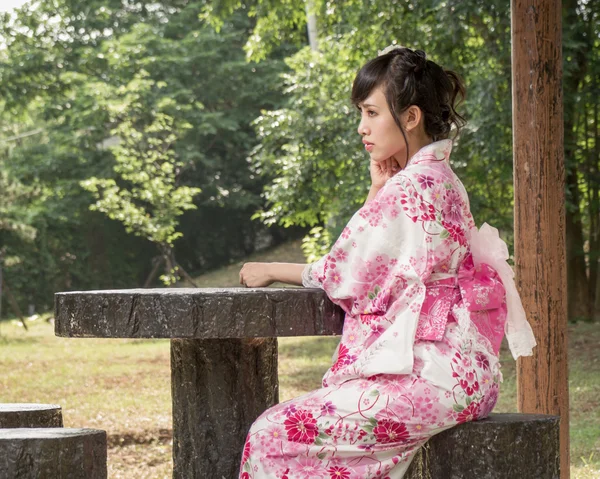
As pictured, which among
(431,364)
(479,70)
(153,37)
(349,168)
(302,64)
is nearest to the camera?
(431,364)

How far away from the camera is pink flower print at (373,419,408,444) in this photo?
267 centimetres

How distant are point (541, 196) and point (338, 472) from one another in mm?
1894

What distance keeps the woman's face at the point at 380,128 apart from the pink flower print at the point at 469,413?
787 mm

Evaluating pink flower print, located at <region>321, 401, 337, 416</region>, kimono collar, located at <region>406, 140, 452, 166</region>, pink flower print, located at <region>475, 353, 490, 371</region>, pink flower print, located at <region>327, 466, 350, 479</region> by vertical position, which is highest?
kimono collar, located at <region>406, 140, 452, 166</region>

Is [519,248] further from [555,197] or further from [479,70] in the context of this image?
[479,70]

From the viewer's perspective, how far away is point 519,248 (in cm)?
426

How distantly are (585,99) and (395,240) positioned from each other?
28.2 feet

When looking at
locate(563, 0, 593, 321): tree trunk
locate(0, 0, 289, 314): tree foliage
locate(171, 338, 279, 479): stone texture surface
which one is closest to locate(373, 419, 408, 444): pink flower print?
locate(171, 338, 279, 479): stone texture surface

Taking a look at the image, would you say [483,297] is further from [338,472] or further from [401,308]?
[338,472]

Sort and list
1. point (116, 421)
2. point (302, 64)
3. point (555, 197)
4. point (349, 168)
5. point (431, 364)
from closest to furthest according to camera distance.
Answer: point (431, 364) < point (555, 197) < point (116, 421) < point (349, 168) < point (302, 64)

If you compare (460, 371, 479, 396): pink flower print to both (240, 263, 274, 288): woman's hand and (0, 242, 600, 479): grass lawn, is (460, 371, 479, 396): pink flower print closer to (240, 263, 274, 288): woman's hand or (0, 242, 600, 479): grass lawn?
(240, 263, 274, 288): woman's hand

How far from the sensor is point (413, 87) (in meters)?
2.99

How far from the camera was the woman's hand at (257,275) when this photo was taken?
3182 mm

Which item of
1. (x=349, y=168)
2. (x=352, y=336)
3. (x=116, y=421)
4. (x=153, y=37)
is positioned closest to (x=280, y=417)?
(x=352, y=336)
